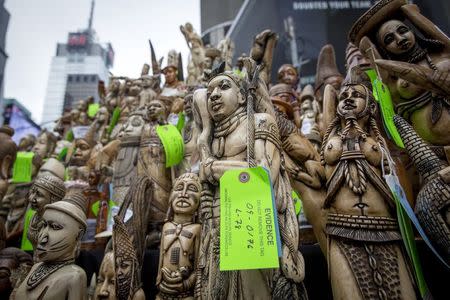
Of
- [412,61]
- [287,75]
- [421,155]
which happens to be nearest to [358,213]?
[421,155]

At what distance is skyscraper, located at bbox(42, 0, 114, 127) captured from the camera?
36.3 ft

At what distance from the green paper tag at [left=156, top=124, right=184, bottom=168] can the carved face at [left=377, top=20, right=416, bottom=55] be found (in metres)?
1.59

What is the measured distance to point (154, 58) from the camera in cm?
422

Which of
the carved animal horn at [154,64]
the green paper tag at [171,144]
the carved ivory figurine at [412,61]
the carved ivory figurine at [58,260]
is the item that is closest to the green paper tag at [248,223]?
the carved ivory figurine at [58,260]

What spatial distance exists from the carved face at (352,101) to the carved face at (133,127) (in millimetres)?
1884

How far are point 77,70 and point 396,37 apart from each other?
49.3ft

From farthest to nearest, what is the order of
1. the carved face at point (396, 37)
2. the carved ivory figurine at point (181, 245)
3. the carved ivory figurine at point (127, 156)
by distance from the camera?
the carved ivory figurine at point (127, 156)
the carved face at point (396, 37)
the carved ivory figurine at point (181, 245)

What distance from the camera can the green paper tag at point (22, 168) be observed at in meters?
2.80

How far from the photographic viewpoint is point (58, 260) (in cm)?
160

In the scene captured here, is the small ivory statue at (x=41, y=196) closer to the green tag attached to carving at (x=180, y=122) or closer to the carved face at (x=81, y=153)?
the green tag attached to carving at (x=180, y=122)

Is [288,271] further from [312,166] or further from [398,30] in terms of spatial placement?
[398,30]

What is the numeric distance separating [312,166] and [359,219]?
45 centimetres

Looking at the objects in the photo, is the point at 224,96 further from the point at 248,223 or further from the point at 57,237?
the point at 57,237

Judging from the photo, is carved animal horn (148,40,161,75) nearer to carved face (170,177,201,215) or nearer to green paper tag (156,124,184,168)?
green paper tag (156,124,184,168)
